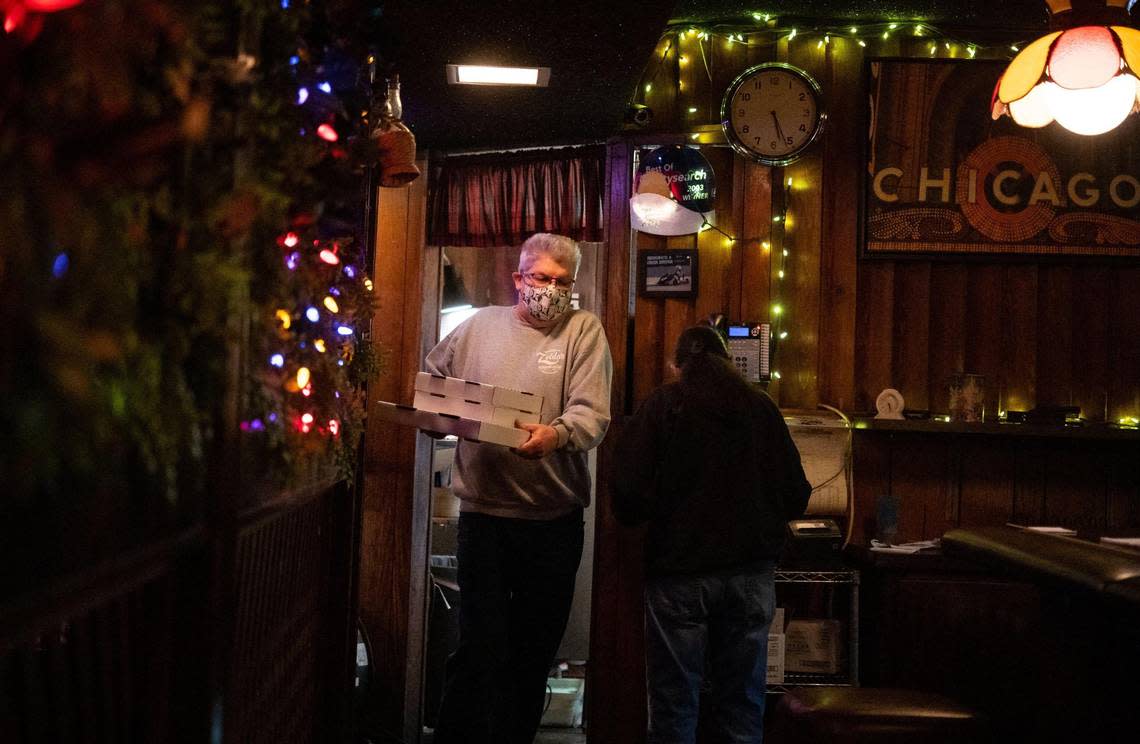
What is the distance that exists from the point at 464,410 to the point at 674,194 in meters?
1.68

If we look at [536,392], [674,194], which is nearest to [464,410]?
[536,392]

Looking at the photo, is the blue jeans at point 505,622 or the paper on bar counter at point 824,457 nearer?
the blue jeans at point 505,622

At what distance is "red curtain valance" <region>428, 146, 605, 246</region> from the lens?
167 inches

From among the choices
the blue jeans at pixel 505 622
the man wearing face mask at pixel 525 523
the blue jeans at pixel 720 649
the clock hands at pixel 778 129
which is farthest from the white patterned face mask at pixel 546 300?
the clock hands at pixel 778 129

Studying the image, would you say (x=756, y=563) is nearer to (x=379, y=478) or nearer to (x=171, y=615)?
(x=379, y=478)

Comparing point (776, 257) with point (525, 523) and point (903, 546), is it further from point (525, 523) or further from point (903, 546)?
point (525, 523)

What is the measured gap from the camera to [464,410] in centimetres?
300

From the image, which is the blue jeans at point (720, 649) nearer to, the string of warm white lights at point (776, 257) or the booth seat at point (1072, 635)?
the booth seat at point (1072, 635)

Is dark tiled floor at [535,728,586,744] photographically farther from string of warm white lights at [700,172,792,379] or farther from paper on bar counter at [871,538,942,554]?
string of warm white lights at [700,172,792,379]

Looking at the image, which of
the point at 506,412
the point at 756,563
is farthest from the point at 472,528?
the point at 756,563

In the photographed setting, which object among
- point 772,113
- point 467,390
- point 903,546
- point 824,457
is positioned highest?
point 772,113

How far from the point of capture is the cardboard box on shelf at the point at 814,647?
3949mm

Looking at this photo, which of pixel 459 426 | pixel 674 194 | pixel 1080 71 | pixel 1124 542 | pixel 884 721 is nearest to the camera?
pixel 884 721

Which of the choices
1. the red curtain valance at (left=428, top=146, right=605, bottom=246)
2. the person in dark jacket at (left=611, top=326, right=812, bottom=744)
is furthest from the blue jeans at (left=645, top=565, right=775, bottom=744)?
the red curtain valance at (left=428, top=146, right=605, bottom=246)
